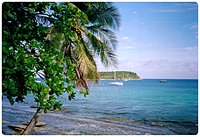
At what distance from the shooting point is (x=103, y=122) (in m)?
10.5

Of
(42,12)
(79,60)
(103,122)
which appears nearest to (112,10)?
(79,60)

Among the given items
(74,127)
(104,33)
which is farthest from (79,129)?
(104,33)

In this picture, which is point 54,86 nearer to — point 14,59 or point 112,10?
point 14,59

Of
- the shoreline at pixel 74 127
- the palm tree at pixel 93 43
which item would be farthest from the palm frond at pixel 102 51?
the shoreline at pixel 74 127

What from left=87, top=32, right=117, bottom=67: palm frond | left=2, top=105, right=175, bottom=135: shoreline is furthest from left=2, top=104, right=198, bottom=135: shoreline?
left=87, top=32, right=117, bottom=67: palm frond

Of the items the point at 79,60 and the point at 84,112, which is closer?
the point at 79,60

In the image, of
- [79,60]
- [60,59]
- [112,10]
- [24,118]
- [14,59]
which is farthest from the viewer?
[24,118]

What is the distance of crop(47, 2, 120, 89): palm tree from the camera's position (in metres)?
5.37

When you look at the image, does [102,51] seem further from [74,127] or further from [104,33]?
[74,127]

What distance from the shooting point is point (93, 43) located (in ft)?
19.4

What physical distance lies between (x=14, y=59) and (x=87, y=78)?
248cm

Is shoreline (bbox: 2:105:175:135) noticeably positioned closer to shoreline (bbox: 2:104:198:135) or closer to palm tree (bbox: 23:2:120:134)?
shoreline (bbox: 2:104:198:135)

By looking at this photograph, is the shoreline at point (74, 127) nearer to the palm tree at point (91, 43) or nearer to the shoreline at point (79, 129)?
the shoreline at point (79, 129)

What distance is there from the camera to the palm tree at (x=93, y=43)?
211 inches
